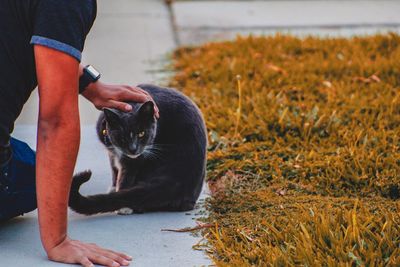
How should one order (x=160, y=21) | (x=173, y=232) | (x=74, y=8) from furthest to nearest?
(x=160, y=21)
(x=173, y=232)
(x=74, y=8)

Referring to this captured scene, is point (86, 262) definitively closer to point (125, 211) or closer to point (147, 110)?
point (125, 211)

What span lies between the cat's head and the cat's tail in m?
0.24

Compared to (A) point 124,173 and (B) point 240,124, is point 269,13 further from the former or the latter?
(A) point 124,173

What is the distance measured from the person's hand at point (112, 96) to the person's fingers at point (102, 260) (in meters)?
0.77

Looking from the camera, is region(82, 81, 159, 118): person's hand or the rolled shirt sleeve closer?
the rolled shirt sleeve

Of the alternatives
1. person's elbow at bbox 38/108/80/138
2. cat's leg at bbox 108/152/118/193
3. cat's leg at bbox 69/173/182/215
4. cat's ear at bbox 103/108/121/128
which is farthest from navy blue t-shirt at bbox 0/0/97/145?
cat's leg at bbox 108/152/118/193

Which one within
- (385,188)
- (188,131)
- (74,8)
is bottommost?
(385,188)

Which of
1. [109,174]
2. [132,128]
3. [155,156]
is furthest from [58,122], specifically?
[109,174]

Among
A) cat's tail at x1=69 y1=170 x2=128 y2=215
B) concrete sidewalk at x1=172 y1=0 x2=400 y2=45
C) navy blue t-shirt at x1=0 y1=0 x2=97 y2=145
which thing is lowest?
cat's tail at x1=69 y1=170 x2=128 y2=215

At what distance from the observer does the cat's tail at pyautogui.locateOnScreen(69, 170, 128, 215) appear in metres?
3.58

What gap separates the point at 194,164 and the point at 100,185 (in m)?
0.62

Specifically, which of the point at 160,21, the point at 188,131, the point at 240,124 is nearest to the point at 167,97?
the point at 188,131

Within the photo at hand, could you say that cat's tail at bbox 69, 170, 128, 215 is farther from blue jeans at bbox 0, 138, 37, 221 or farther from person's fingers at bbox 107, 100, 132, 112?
person's fingers at bbox 107, 100, 132, 112

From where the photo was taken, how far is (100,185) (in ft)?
13.6
